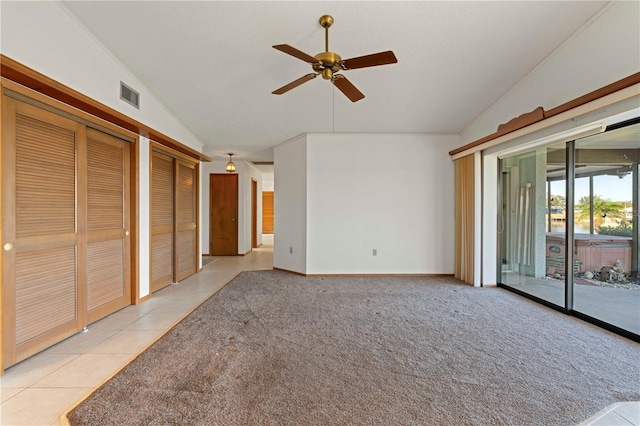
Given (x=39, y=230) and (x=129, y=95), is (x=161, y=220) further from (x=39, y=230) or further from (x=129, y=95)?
(x=39, y=230)

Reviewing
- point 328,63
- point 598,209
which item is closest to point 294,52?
point 328,63

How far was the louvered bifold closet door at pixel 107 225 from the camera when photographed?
Answer: 3.03 metres

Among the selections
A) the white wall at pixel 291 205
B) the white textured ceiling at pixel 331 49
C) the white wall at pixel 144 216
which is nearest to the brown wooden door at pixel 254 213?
the white wall at pixel 291 205

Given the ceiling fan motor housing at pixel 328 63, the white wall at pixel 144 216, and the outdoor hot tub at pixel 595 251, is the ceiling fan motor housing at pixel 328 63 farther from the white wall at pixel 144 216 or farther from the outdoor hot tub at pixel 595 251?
the outdoor hot tub at pixel 595 251

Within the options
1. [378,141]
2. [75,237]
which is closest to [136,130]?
[75,237]

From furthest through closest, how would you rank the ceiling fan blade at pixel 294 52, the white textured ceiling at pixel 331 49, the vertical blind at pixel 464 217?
the vertical blind at pixel 464 217
the white textured ceiling at pixel 331 49
the ceiling fan blade at pixel 294 52

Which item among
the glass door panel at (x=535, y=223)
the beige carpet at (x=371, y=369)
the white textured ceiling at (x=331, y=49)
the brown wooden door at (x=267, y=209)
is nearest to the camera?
the beige carpet at (x=371, y=369)

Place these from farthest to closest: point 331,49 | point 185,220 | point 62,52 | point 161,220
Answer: point 185,220 < point 161,220 < point 331,49 < point 62,52

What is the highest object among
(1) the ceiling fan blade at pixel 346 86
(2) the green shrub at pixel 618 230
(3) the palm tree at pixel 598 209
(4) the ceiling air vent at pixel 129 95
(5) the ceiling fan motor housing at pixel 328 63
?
(4) the ceiling air vent at pixel 129 95

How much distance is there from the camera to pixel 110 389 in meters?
1.92

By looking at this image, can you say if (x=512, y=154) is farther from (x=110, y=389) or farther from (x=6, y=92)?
(x=6, y=92)

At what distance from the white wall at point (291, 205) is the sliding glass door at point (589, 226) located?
11.7ft

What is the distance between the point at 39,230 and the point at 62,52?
62.2 inches

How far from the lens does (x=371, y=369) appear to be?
86.1 inches
